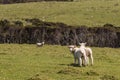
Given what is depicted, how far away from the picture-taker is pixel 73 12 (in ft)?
189

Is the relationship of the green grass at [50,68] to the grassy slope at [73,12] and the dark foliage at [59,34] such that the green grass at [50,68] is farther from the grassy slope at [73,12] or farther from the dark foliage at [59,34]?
the grassy slope at [73,12]

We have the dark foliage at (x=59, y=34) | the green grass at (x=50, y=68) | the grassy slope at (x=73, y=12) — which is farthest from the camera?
the grassy slope at (x=73, y=12)

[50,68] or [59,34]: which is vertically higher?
[59,34]

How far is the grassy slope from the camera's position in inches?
2072

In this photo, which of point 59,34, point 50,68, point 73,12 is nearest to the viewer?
point 50,68

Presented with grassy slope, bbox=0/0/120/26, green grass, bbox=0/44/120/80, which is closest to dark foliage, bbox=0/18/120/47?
grassy slope, bbox=0/0/120/26

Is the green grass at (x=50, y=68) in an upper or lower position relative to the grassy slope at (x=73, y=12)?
lower

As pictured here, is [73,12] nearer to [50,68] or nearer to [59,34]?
[59,34]

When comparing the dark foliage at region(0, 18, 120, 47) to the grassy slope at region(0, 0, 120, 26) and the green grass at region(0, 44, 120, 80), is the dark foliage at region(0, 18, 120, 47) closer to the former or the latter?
the grassy slope at region(0, 0, 120, 26)

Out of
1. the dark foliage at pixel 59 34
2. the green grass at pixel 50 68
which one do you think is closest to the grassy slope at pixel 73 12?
the dark foliage at pixel 59 34

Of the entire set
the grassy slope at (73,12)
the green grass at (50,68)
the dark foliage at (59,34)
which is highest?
the grassy slope at (73,12)

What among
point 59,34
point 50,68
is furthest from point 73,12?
point 50,68

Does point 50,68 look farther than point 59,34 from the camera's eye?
No

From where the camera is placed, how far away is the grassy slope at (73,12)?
5262 centimetres
